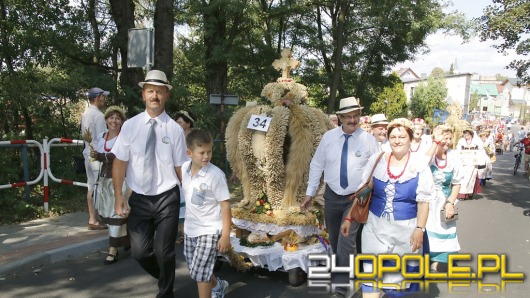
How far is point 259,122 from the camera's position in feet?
16.8

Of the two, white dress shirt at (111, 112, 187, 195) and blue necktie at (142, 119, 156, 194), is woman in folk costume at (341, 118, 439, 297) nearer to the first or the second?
white dress shirt at (111, 112, 187, 195)

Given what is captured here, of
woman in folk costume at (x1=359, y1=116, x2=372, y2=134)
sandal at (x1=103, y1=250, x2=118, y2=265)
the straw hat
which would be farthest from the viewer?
woman in folk costume at (x1=359, y1=116, x2=372, y2=134)

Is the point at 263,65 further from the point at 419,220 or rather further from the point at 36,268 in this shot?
the point at 419,220

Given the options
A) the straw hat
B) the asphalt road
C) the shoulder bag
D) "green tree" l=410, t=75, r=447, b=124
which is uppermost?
"green tree" l=410, t=75, r=447, b=124

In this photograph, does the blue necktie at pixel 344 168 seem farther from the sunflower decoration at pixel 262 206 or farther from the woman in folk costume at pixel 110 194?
the woman in folk costume at pixel 110 194

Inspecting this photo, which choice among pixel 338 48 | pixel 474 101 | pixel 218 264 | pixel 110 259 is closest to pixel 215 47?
pixel 338 48

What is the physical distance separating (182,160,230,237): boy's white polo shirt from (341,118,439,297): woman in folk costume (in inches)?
50.2

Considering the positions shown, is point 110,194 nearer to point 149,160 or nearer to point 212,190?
point 149,160

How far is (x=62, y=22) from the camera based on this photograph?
10812 mm

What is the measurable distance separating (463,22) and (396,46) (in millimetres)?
3307

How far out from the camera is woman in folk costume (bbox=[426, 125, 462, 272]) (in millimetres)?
5168

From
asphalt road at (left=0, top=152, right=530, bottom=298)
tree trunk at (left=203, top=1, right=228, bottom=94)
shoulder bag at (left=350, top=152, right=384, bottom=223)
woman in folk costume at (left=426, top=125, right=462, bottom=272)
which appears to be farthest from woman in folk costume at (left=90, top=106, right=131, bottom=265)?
tree trunk at (left=203, top=1, right=228, bottom=94)

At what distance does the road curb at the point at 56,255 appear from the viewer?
5015mm

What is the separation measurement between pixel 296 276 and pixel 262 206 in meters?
0.88
